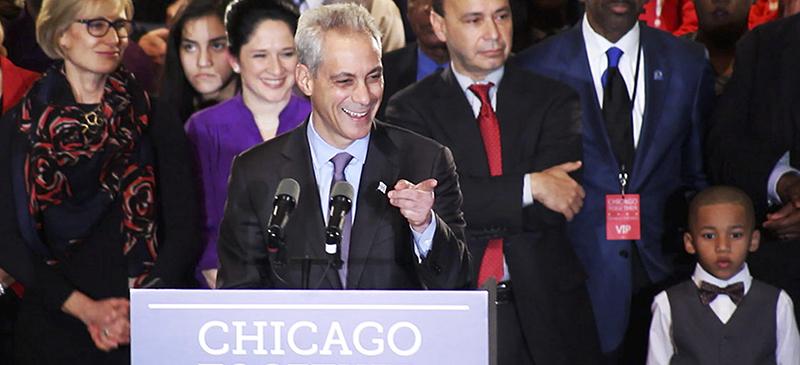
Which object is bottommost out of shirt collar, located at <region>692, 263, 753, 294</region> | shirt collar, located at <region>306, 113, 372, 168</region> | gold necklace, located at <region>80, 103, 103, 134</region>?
shirt collar, located at <region>692, 263, 753, 294</region>

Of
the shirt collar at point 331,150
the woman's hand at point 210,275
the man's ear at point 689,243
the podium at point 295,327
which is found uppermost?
the shirt collar at point 331,150

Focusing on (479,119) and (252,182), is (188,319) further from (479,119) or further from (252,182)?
(479,119)

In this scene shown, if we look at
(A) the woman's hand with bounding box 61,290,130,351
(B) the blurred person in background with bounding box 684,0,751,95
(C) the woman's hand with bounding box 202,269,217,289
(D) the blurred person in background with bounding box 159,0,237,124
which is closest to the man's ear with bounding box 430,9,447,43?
(D) the blurred person in background with bounding box 159,0,237,124

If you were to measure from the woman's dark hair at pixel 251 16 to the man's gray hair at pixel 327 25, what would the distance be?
4.42 ft

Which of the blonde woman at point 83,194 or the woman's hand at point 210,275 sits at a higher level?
the blonde woman at point 83,194

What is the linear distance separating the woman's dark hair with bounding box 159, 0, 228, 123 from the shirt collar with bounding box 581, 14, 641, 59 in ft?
4.83

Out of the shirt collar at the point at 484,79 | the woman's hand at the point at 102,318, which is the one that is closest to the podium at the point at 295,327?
the woman's hand at the point at 102,318

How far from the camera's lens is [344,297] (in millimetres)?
3070

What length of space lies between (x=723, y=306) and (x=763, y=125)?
2.47 ft

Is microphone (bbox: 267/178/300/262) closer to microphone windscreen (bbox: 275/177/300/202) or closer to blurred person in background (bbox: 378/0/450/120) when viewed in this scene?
microphone windscreen (bbox: 275/177/300/202)

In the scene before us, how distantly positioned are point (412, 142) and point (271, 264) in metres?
0.52

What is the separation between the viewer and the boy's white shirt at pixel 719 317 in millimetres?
4941

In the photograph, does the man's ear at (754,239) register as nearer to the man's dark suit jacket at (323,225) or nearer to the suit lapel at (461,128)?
the suit lapel at (461,128)

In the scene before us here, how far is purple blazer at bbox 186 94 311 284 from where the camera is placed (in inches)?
197
